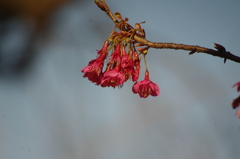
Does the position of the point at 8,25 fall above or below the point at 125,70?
above

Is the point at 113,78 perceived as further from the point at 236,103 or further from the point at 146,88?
the point at 236,103

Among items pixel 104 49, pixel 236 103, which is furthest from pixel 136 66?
pixel 236 103

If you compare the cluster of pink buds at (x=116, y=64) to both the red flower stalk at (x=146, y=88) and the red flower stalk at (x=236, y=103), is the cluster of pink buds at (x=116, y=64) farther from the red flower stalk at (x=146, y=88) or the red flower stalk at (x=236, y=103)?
the red flower stalk at (x=236, y=103)

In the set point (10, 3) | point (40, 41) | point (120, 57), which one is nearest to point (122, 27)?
point (120, 57)

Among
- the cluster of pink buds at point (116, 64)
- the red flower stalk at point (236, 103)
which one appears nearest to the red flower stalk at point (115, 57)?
the cluster of pink buds at point (116, 64)

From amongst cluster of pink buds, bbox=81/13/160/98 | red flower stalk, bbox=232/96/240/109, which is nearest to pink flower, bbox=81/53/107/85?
cluster of pink buds, bbox=81/13/160/98

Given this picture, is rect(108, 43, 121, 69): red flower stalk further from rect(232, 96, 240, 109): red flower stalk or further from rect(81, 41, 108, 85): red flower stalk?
rect(232, 96, 240, 109): red flower stalk

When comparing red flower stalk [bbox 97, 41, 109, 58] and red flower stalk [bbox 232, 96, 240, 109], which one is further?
red flower stalk [bbox 97, 41, 109, 58]

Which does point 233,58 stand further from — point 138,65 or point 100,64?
point 100,64

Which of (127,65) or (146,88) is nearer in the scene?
(127,65)
